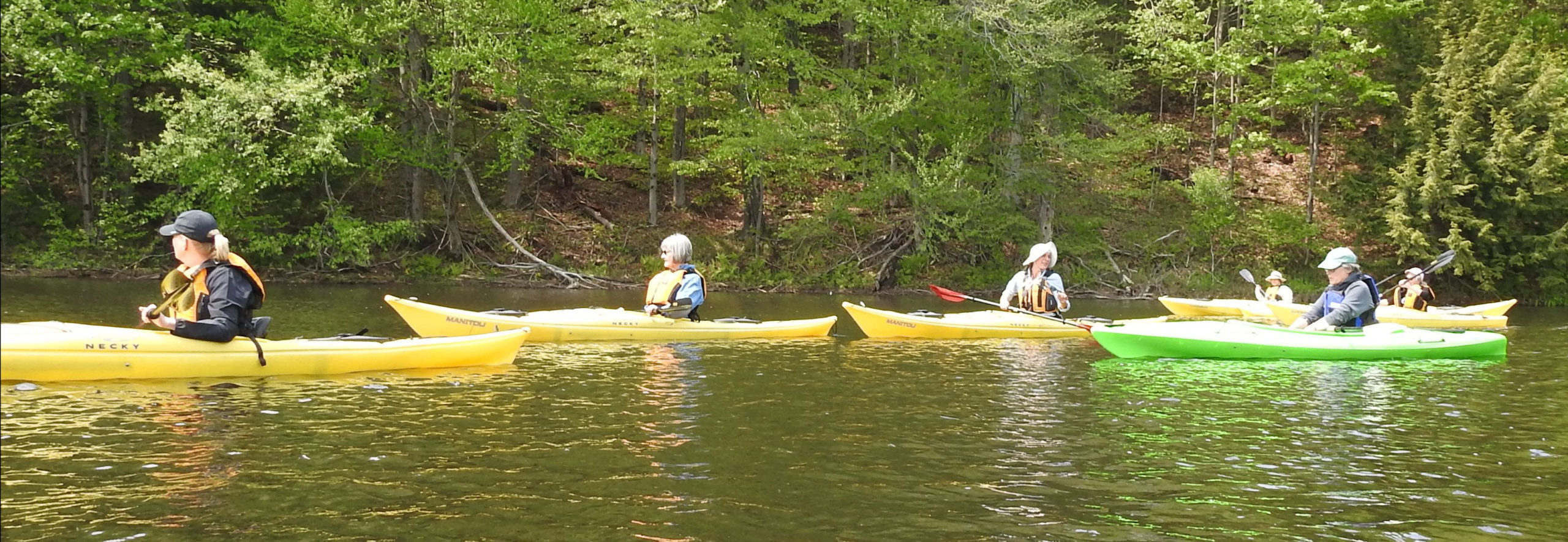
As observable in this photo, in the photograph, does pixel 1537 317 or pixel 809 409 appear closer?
pixel 809 409

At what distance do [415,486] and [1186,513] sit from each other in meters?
3.46

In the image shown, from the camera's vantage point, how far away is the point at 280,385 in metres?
7.42

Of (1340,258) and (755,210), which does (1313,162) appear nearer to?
(755,210)

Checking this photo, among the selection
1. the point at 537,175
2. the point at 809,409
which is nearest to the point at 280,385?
the point at 809,409

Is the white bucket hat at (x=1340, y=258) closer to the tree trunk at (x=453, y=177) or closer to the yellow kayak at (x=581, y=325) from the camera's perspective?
the yellow kayak at (x=581, y=325)

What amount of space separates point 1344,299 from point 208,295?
1028 centimetres

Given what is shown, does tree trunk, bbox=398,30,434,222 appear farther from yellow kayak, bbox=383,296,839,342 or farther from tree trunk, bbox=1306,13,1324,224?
tree trunk, bbox=1306,13,1324,224

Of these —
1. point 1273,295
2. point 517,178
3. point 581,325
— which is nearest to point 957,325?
point 581,325

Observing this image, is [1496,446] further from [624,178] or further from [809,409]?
[624,178]

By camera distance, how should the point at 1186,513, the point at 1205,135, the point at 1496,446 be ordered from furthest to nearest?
the point at 1205,135
the point at 1496,446
the point at 1186,513

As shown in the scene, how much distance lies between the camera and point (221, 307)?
7039 mm

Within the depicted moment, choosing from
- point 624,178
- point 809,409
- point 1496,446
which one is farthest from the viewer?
point 624,178

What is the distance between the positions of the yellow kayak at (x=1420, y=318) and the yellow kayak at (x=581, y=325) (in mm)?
7929

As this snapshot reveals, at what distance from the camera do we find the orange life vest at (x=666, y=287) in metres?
11.6
